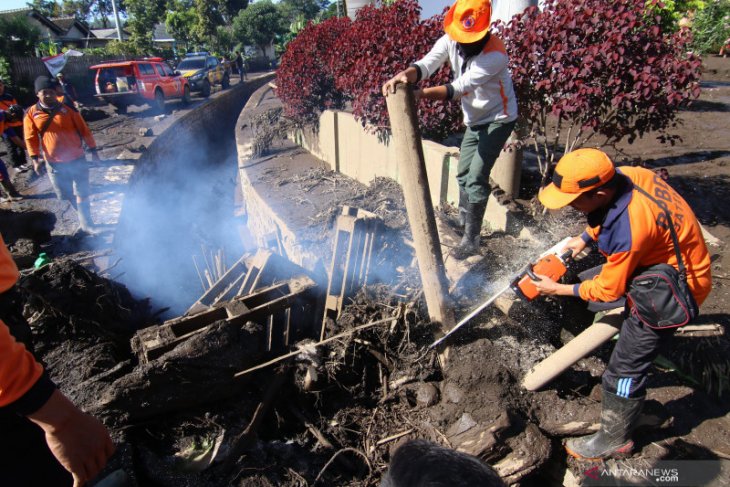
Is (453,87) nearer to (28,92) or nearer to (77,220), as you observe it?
(77,220)

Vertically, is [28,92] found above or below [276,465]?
above

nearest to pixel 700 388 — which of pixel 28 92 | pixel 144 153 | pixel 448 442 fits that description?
pixel 448 442

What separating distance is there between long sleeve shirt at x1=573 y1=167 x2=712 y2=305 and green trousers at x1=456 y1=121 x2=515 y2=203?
1.47 metres

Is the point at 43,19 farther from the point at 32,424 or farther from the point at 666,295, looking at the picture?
the point at 666,295

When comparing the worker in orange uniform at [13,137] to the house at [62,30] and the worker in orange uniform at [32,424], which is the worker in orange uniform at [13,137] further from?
the house at [62,30]

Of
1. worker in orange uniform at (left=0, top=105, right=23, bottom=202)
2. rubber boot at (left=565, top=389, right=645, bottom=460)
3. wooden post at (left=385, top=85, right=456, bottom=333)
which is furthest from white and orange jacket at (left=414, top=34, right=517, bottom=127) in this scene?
worker in orange uniform at (left=0, top=105, right=23, bottom=202)

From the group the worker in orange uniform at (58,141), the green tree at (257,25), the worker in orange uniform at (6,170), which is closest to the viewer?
the worker in orange uniform at (58,141)

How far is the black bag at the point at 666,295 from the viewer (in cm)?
220

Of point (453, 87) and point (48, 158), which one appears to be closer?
point (453, 87)

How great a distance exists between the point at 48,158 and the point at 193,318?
4.43 meters

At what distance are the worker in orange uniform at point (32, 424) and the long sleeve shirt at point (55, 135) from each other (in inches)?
204

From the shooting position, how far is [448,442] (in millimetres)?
2748

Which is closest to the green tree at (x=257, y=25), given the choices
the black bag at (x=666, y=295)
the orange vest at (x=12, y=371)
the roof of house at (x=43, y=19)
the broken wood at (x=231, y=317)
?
the roof of house at (x=43, y=19)

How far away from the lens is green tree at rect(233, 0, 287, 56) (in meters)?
39.9
